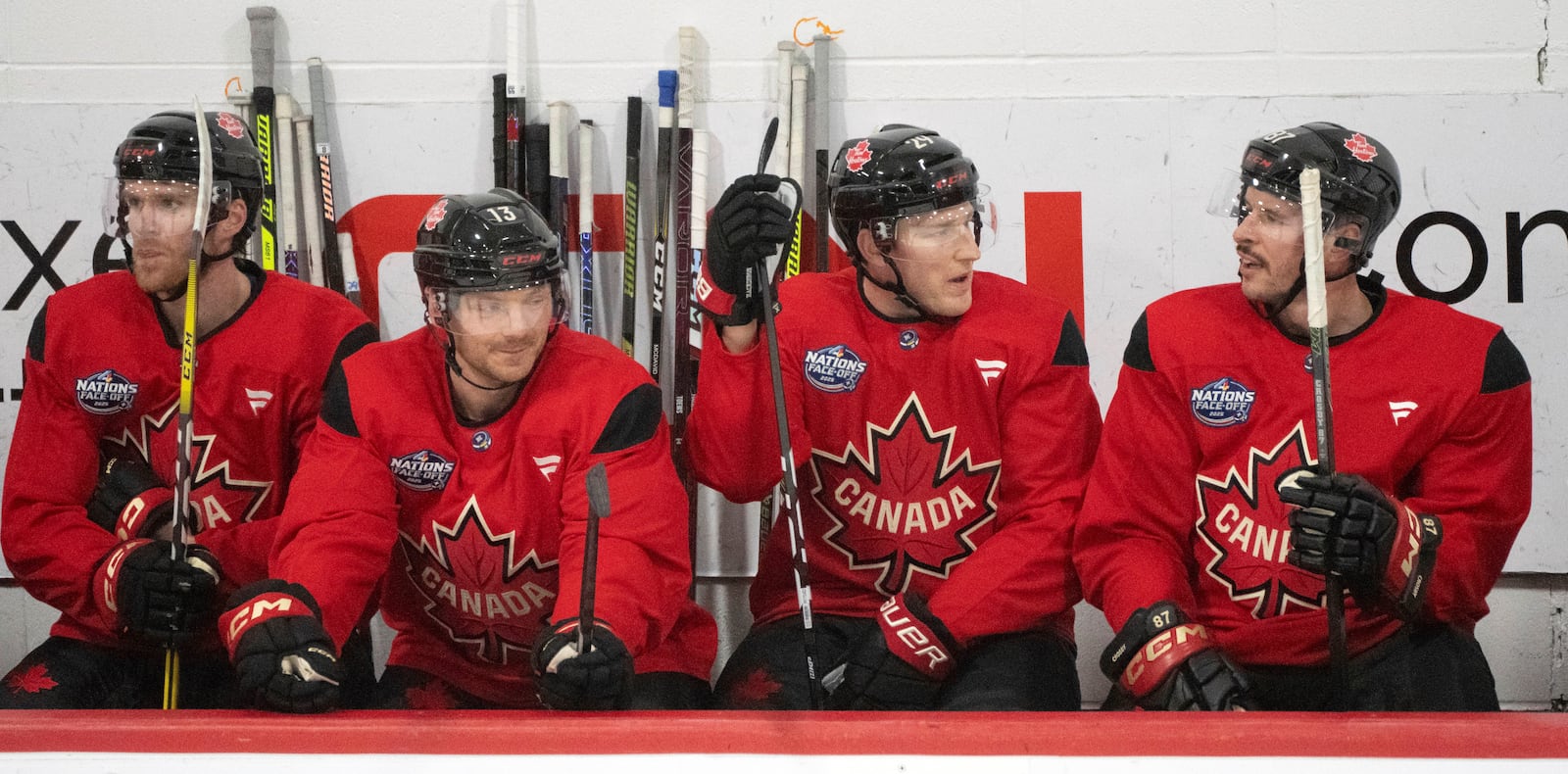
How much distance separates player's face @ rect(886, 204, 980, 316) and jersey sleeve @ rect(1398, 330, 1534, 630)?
79 centimetres

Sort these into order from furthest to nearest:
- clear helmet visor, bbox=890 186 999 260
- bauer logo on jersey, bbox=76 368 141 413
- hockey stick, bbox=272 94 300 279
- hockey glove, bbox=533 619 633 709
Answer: hockey stick, bbox=272 94 300 279, bauer logo on jersey, bbox=76 368 141 413, clear helmet visor, bbox=890 186 999 260, hockey glove, bbox=533 619 633 709

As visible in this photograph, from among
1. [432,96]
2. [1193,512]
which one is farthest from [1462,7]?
[432,96]

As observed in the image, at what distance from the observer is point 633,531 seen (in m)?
2.00

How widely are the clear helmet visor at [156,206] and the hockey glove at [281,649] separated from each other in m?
0.77

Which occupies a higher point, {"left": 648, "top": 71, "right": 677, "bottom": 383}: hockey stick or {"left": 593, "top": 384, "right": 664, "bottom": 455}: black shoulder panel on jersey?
{"left": 648, "top": 71, "right": 677, "bottom": 383}: hockey stick

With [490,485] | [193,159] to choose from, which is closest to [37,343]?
[193,159]

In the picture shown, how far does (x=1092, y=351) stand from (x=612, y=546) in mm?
1346

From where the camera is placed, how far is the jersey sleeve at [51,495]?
2.30 metres

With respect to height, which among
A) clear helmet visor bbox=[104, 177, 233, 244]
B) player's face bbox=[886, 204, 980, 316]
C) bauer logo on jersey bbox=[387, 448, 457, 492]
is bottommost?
bauer logo on jersey bbox=[387, 448, 457, 492]

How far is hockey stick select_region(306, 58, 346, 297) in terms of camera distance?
289 cm

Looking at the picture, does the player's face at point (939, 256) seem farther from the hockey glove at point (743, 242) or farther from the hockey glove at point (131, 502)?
the hockey glove at point (131, 502)

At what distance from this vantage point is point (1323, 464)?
6.06 feet

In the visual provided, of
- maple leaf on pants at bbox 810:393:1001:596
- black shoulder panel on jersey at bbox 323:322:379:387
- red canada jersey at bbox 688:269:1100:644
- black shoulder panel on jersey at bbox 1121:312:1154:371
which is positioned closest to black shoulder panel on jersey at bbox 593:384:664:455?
red canada jersey at bbox 688:269:1100:644

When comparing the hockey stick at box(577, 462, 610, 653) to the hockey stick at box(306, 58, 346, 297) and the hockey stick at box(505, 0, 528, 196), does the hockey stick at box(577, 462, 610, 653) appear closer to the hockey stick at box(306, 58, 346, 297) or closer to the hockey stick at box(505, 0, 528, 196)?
the hockey stick at box(505, 0, 528, 196)
